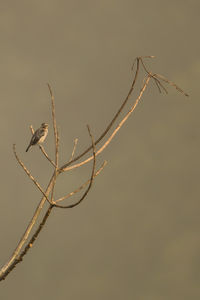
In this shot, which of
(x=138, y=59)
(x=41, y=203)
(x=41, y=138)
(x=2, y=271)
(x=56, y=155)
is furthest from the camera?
(x=41, y=138)

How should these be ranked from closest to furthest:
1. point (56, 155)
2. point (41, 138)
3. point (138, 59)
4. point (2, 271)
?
point (2, 271)
point (56, 155)
point (138, 59)
point (41, 138)

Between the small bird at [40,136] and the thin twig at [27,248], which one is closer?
the thin twig at [27,248]

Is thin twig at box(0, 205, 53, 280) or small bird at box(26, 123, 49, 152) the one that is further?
small bird at box(26, 123, 49, 152)

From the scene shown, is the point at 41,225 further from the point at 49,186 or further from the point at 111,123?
the point at 111,123

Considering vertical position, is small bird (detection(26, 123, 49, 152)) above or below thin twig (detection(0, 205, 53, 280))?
below

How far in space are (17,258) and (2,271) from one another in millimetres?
152

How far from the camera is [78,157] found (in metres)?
4.39

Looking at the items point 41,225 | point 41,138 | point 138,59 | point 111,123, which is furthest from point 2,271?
point 41,138

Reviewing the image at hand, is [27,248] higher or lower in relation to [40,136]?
higher

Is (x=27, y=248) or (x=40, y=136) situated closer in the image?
(x=27, y=248)

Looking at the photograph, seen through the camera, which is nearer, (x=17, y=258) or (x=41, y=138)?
(x=17, y=258)

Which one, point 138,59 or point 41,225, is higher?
point 138,59

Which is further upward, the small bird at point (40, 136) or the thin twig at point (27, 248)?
the thin twig at point (27, 248)

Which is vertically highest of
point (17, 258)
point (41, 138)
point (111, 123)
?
point (111, 123)
